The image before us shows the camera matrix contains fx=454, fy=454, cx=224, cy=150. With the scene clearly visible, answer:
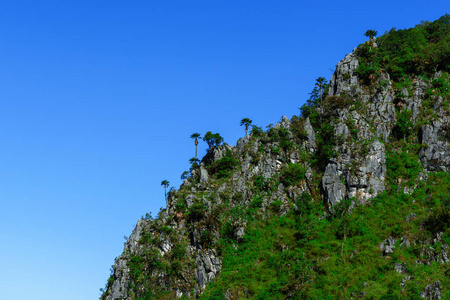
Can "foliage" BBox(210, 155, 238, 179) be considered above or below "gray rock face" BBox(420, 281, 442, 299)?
above

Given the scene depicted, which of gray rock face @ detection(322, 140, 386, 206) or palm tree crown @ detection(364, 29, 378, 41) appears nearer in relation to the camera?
gray rock face @ detection(322, 140, 386, 206)

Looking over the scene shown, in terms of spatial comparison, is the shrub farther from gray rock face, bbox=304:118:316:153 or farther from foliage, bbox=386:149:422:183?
foliage, bbox=386:149:422:183

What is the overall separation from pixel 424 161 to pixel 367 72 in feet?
76.2

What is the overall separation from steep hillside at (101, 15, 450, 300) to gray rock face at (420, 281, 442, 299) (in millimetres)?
191

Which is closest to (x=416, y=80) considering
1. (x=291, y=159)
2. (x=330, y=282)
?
(x=291, y=159)

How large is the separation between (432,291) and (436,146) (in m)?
30.3

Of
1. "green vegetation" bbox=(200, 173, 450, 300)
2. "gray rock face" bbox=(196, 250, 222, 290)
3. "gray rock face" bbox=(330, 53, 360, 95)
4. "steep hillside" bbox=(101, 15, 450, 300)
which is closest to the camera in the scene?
"green vegetation" bbox=(200, 173, 450, 300)

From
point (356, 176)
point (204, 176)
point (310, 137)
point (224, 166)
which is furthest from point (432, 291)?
point (204, 176)

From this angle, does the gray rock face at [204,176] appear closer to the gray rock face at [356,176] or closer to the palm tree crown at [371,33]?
the gray rock face at [356,176]

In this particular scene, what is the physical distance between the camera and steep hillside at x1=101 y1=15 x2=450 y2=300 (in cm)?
6719

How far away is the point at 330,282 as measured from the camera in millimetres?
65812

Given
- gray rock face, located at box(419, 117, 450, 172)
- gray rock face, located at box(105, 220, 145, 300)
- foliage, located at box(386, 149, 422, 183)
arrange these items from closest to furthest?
foliage, located at box(386, 149, 422, 183)
gray rock face, located at box(419, 117, 450, 172)
gray rock face, located at box(105, 220, 145, 300)

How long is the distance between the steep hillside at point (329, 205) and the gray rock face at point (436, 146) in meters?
0.18

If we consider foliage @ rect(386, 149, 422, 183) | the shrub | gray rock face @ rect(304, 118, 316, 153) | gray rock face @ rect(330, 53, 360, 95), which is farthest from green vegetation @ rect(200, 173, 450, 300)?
gray rock face @ rect(330, 53, 360, 95)
